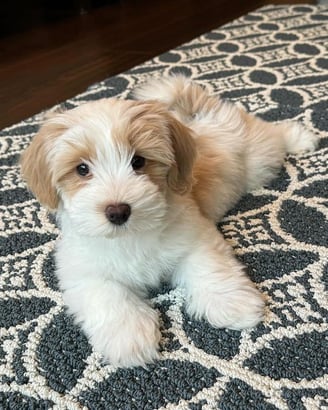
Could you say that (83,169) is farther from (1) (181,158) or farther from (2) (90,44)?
(2) (90,44)

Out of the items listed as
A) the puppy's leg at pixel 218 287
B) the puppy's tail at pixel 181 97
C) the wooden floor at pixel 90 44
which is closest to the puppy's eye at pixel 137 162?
the puppy's leg at pixel 218 287

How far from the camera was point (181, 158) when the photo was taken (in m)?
1.21

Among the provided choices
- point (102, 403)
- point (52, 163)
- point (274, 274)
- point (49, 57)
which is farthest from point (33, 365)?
point (49, 57)

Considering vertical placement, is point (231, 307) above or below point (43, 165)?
below

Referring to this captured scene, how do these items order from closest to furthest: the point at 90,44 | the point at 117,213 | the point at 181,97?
the point at 117,213, the point at 181,97, the point at 90,44

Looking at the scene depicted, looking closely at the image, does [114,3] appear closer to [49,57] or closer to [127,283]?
[49,57]

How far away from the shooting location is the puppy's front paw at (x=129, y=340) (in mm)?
1084

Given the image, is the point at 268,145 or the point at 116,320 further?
the point at 268,145

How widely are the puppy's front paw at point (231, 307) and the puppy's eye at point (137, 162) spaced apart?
0.31 metres

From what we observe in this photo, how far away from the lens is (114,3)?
16.4ft

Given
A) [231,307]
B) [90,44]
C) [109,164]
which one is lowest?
[90,44]

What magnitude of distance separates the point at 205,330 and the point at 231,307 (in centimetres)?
7

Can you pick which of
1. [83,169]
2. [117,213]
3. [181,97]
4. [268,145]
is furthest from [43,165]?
[268,145]

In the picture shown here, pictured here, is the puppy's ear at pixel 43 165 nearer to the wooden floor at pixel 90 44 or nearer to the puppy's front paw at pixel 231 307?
the puppy's front paw at pixel 231 307
